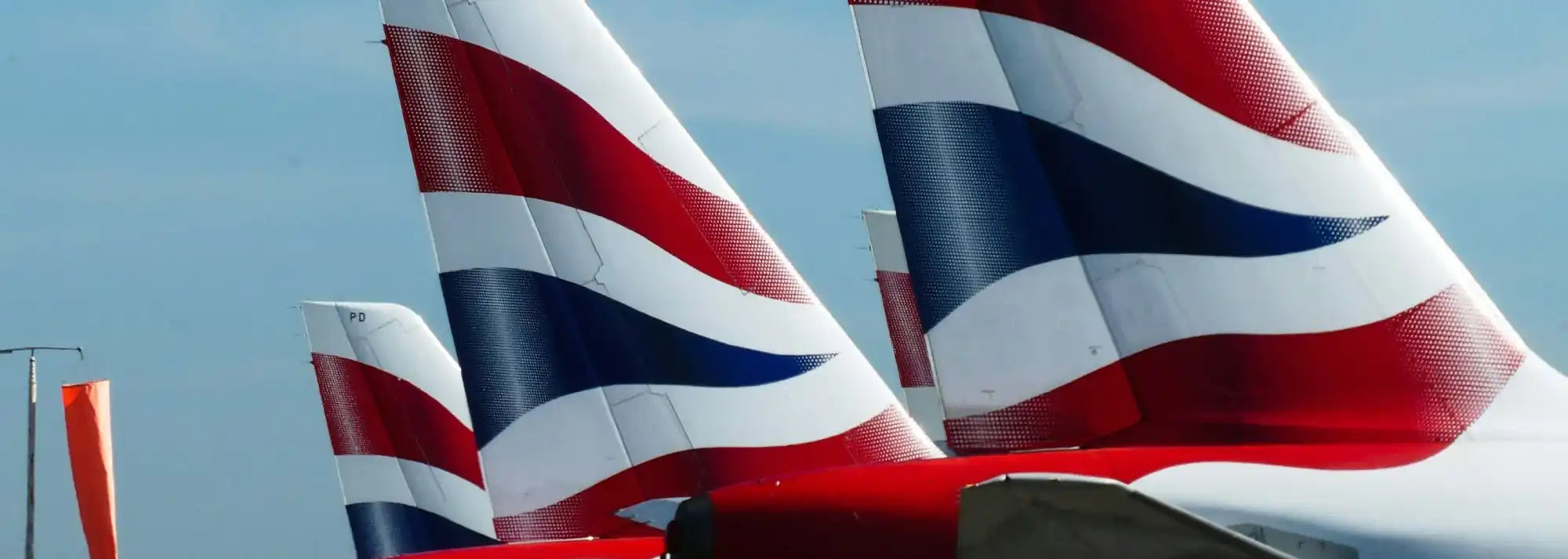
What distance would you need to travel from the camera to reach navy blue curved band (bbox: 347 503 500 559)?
1866 centimetres

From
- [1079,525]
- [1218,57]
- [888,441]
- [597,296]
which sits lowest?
[1079,525]

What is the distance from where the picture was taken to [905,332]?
55.5 ft

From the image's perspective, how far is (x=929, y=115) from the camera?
8820mm

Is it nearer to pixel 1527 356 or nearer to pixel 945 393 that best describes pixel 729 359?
pixel 945 393

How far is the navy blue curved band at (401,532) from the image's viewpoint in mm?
18656

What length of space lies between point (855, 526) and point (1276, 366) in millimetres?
2110

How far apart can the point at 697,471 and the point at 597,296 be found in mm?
1291

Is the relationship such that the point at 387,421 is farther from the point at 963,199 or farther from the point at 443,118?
the point at 963,199

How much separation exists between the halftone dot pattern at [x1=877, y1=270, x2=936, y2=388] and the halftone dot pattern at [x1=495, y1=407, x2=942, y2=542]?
4729 mm

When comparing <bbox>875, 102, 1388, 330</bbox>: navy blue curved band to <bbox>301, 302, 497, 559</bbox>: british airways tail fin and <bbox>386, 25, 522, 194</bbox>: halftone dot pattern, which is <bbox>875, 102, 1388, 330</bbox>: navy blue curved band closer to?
<bbox>386, 25, 522, 194</bbox>: halftone dot pattern

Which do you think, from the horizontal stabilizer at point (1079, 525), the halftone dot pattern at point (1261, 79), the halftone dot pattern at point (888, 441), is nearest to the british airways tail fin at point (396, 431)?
the halftone dot pattern at point (888, 441)

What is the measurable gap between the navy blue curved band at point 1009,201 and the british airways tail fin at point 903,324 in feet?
25.0

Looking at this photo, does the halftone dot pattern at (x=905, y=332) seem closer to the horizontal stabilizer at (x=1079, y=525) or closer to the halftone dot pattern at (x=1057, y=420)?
the halftone dot pattern at (x=1057, y=420)

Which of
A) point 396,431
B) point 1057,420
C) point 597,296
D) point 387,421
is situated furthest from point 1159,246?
point 387,421
